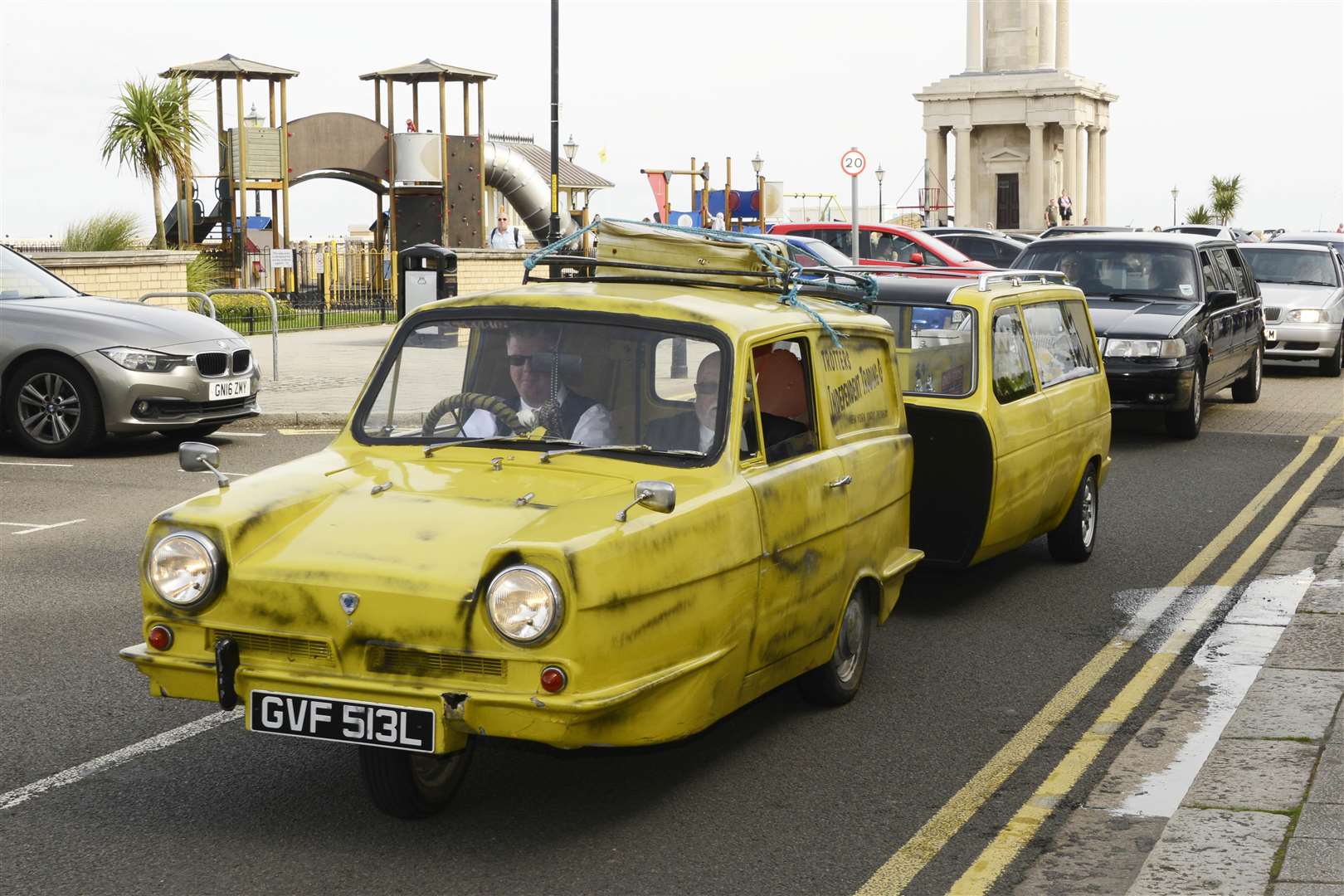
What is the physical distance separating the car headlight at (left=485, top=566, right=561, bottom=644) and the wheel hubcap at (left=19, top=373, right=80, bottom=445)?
999 cm

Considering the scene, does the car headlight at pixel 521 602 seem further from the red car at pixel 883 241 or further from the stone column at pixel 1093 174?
the stone column at pixel 1093 174

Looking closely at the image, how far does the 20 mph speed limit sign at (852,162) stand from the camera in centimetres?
2784

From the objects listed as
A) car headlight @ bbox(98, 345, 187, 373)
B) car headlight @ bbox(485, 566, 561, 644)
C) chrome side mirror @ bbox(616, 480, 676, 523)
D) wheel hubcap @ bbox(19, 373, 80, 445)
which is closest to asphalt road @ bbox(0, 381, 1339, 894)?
car headlight @ bbox(485, 566, 561, 644)

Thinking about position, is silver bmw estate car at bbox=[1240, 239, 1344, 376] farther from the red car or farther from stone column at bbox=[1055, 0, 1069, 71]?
stone column at bbox=[1055, 0, 1069, 71]

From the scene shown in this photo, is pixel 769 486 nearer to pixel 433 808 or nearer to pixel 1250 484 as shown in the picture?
pixel 433 808

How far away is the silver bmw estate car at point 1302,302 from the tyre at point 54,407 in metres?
15.8

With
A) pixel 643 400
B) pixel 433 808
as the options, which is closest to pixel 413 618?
pixel 433 808

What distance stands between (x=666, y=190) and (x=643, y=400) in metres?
27.3

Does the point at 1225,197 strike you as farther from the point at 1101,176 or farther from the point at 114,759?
the point at 114,759

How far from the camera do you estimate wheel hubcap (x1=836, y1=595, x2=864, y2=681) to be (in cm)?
665

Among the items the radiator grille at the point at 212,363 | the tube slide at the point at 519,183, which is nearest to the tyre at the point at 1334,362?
the radiator grille at the point at 212,363

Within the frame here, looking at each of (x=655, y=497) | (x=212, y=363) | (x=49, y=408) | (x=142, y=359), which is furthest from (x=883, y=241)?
(x=655, y=497)

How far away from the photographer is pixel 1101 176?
89188 millimetres

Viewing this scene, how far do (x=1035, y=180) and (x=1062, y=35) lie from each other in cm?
902
